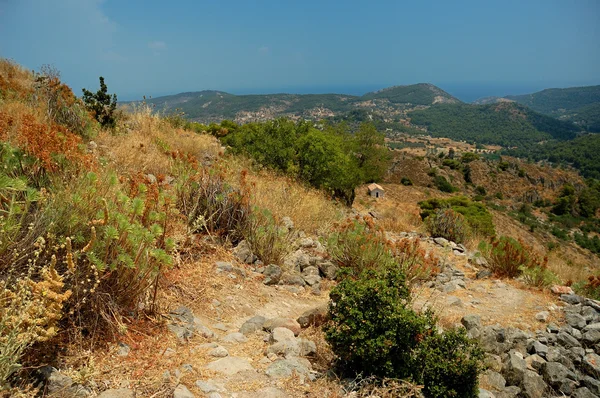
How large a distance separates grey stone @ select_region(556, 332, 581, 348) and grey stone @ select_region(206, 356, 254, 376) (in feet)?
14.2

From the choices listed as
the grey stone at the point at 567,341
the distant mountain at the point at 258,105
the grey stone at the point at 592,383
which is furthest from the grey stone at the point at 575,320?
the distant mountain at the point at 258,105

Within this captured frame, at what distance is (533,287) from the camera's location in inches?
267

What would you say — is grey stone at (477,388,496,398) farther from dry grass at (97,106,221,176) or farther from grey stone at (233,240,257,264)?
dry grass at (97,106,221,176)

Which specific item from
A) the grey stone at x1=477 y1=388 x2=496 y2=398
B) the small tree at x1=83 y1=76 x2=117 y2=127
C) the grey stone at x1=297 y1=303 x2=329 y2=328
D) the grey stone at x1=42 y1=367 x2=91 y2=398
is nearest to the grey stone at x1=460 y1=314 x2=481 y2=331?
the grey stone at x1=477 y1=388 x2=496 y2=398

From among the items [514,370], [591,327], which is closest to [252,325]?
[514,370]

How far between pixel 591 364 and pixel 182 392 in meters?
4.78

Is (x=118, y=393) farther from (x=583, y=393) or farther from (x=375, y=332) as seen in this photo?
(x=583, y=393)

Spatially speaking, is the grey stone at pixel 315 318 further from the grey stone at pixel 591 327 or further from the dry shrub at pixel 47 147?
the grey stone at pixel 591 327

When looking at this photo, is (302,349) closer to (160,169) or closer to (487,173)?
(160,169)

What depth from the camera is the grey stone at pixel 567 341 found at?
16.5ft

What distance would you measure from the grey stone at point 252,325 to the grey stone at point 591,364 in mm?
3930

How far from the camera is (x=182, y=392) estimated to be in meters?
2.49

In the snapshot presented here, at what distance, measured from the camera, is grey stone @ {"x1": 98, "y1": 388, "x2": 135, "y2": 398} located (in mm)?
2367

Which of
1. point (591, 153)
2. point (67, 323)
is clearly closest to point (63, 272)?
point (67, 323)
